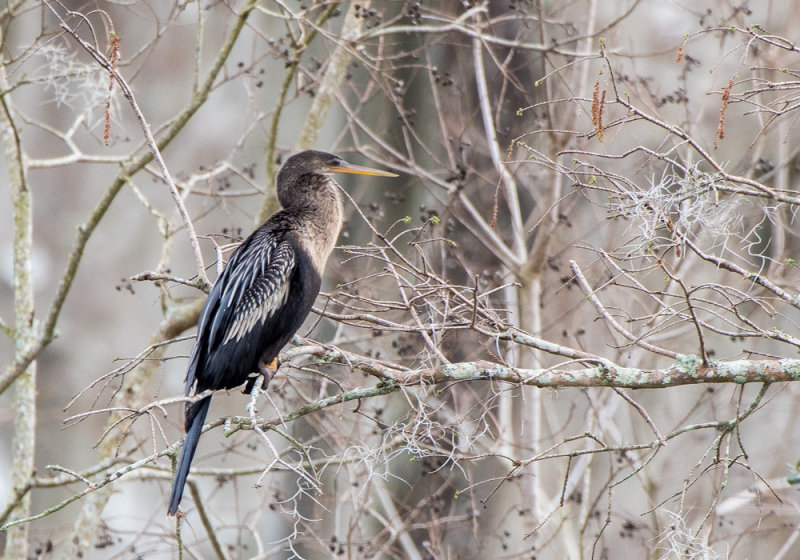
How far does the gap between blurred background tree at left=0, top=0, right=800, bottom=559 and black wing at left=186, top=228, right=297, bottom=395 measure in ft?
0.53

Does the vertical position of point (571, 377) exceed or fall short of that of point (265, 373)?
it falls short

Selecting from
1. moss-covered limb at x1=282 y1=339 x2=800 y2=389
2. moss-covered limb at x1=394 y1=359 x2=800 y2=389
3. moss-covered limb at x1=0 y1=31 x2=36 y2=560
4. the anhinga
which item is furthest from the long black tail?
moss-covered limb at x1=0 y1=31 x2=36 y2=560

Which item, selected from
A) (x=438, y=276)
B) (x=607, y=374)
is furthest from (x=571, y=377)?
(x=438, y=276)

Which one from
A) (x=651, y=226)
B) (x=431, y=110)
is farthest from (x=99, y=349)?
(x=651, y=226)

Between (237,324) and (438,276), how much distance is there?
1.01 meters

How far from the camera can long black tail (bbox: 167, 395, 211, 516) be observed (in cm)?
353

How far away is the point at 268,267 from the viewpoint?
13.6 feet

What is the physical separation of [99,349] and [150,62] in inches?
135

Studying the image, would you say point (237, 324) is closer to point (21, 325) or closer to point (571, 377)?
point (571, 377)

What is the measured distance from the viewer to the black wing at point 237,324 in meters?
3.99

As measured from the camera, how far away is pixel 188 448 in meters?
3.62

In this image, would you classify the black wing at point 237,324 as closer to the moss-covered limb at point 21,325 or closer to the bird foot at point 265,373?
the bird foot at point 265,373

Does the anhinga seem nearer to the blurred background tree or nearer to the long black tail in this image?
the long black tail

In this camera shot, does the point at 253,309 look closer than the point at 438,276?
No
